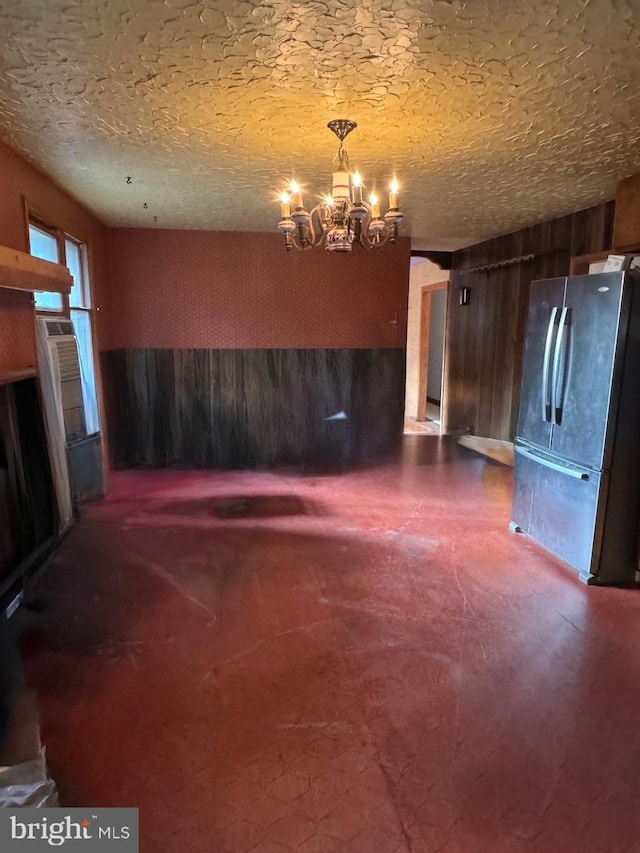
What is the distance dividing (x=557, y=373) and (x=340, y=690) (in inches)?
86.2

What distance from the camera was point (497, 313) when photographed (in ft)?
18.9

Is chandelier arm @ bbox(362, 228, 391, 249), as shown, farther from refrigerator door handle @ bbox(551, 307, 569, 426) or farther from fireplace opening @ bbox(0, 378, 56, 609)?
fireplace opening @ bbox(0, 378, 56, 609)

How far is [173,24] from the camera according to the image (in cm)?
169

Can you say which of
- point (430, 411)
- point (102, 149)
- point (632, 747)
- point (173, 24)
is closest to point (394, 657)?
point (632, 747)

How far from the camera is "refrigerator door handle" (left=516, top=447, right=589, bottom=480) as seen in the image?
2877 mm

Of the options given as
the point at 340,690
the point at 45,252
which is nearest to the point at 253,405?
the point at 45,252

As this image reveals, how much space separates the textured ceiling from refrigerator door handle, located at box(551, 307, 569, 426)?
3.18ft

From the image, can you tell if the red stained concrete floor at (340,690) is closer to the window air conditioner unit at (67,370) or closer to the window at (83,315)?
the window air conditioner unit at (67,370)

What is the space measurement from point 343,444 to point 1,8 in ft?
15.3

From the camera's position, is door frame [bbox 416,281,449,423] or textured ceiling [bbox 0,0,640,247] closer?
textured ceiling [bbox 0,0,640,247]

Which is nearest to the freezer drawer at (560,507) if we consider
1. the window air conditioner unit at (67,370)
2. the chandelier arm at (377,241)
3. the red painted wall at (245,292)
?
the chandelier arm at (377,241)

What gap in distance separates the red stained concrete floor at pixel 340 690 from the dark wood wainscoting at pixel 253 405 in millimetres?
2062

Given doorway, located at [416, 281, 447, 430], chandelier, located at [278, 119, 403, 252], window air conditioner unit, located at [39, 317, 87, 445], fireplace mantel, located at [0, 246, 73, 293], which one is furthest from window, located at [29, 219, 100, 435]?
doorway, located at [416, 281, 447, 430]

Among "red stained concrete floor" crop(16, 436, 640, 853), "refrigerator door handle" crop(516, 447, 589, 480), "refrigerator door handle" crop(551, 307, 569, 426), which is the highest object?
"refrigerator door handle" crop(551, 307, 569, 426)
